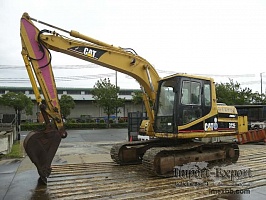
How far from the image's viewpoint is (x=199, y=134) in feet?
25.7

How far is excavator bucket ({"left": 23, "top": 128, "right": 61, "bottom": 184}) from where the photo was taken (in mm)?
6336

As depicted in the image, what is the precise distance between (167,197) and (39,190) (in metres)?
2.78

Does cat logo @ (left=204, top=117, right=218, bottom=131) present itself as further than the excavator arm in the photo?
Yes

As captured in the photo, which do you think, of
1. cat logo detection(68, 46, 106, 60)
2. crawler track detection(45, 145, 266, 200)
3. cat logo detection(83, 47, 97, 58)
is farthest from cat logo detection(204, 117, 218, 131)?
cat logo detection(83, 47, 97, 58)

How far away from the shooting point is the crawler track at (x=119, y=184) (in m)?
5.69

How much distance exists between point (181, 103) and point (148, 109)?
1525 millimetres

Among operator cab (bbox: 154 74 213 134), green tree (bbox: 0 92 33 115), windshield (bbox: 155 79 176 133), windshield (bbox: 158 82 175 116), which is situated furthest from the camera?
green tree (bbox: 0 92 33 115)

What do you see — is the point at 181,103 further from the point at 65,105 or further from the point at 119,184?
the point at 65,105

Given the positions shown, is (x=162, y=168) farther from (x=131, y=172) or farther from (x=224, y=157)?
(x=224, y=157)

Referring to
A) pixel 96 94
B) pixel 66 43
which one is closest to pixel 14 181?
pixel 66 43

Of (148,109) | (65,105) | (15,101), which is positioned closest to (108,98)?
(65,105)

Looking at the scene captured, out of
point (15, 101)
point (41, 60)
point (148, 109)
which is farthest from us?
point (15, 101)

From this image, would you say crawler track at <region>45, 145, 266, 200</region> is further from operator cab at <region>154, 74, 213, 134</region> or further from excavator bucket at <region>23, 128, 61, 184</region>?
operator cab at <region>154, 74, 213, 134</region>

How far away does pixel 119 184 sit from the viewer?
21.3 ft
